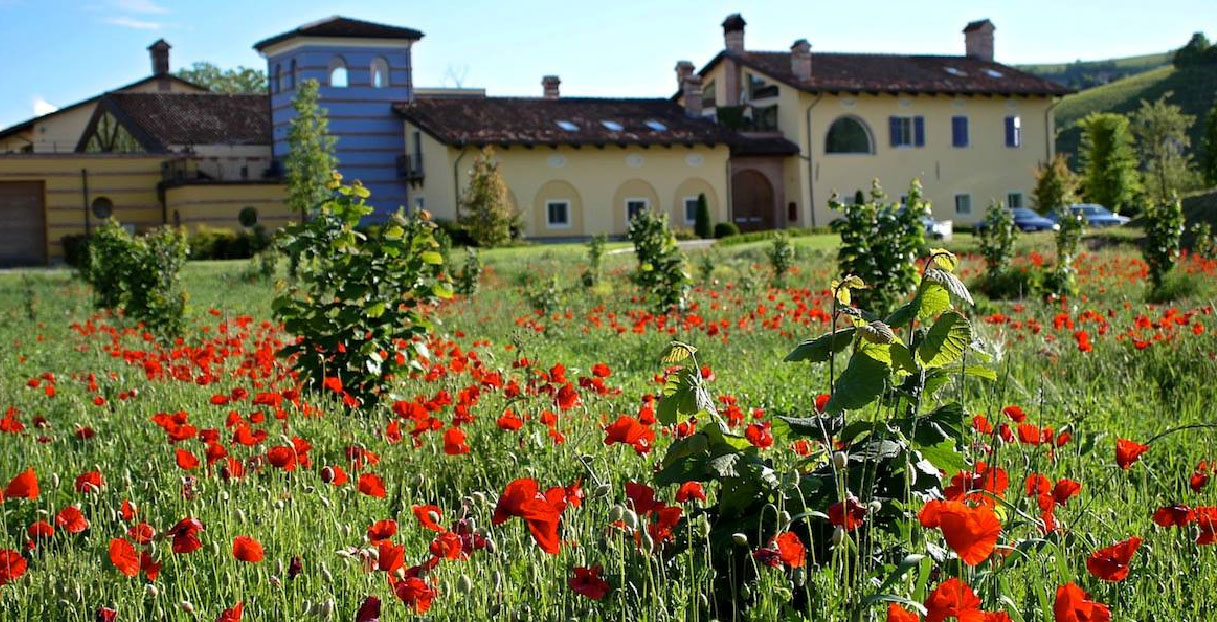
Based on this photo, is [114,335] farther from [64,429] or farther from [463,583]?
[463,583]

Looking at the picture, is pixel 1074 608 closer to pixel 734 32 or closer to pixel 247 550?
pixel 247 550

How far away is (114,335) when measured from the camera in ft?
39.4

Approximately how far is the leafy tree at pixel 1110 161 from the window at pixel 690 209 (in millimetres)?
22625

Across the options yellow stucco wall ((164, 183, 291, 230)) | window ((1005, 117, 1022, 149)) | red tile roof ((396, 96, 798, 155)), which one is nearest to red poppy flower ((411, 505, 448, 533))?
red tile roof ((396, 96, 798, 155))

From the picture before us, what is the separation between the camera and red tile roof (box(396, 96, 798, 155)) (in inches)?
1667

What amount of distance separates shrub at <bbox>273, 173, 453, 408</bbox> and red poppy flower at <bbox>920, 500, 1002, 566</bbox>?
5.44 m

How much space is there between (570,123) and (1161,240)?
3101 cm

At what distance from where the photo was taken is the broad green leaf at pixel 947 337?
9.96ft

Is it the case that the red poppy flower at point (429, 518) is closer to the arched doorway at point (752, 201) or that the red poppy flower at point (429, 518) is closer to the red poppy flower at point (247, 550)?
the red poppy flower at point (247, 550)

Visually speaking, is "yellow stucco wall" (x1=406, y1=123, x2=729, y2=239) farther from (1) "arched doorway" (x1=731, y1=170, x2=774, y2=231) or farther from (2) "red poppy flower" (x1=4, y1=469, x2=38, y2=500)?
(2) "red poppy flower" (x1=4, y1=469, x2=38, y2=500)

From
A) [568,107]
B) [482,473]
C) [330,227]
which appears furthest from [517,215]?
[482,473]

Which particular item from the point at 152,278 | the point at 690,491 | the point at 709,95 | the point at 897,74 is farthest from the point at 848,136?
the point at 690,491

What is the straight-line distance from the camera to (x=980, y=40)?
53.6 meters

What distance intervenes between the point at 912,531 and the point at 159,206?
45.2m
